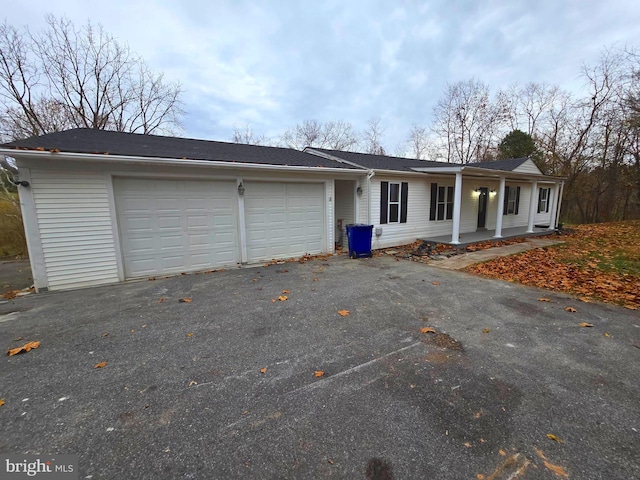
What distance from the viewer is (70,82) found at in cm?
1348

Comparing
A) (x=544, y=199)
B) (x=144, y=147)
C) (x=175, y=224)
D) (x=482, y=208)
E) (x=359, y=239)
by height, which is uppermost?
(x=144, y=147)

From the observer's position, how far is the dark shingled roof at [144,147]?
539 cm

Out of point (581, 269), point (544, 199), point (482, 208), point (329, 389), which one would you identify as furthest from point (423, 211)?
point (544, 199)

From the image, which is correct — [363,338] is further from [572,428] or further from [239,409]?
[572,428]

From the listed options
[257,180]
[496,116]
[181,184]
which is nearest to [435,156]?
[496,116]

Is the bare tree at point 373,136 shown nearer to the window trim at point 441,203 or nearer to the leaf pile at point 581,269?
the window trim at point 441,203

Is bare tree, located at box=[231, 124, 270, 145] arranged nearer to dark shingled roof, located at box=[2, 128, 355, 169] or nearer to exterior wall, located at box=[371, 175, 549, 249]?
dark shingled roof, located at box=[2, 128, 355, 169]

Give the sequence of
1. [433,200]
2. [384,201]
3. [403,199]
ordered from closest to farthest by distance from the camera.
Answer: [384,201], [403,199], [433,200]

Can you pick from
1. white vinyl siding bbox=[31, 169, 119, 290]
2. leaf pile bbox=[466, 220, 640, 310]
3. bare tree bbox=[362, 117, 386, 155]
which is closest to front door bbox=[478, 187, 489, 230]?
leaf pile bbox=[466, 220, 640, 310]

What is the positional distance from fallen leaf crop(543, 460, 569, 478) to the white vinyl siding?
720cm

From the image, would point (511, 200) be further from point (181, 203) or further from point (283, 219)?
point (181, 203)

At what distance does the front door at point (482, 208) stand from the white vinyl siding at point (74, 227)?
13708 millimetres

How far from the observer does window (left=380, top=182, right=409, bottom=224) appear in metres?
9.44

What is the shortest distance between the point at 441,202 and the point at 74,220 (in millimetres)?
11294
